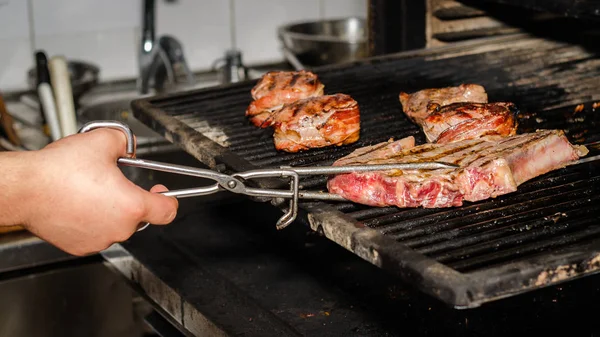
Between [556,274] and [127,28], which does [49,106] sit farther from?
[556,274]

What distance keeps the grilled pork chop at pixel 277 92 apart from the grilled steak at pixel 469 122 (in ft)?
1.54

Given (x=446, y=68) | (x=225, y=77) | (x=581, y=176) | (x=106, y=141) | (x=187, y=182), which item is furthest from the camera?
(x=225, y=77)

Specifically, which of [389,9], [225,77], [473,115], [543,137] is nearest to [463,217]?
[543,137]

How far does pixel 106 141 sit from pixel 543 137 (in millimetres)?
1106

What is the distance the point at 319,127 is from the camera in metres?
2.46

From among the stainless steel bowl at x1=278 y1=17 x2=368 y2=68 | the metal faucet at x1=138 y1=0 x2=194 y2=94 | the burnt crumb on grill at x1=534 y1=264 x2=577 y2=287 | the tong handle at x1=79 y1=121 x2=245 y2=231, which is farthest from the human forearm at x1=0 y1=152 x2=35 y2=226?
the metal faucet at x1=138 y1=0 x2=194 y2=94

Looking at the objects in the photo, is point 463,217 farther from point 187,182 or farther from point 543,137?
point 187,182

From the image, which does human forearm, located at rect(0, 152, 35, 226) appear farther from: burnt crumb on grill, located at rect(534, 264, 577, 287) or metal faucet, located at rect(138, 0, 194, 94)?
metal faucet, located at rect(138, 0, 194, 94)

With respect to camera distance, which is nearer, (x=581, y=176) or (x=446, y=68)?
(x=581, y=176)

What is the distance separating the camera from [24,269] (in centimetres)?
339

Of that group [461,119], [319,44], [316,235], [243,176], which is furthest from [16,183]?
[319,44]

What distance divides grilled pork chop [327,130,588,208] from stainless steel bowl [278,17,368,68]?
7.34ft

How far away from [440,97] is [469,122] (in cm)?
26

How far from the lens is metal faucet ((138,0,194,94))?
4.66 meters
